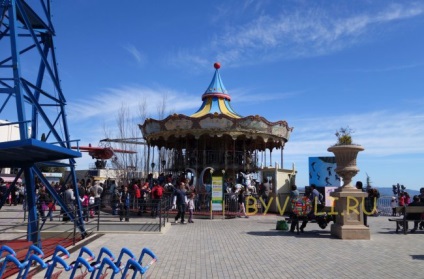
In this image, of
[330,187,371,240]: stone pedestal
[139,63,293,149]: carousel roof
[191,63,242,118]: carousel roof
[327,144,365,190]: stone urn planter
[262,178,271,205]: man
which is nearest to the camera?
[330,187,371,240]: stone pedestal

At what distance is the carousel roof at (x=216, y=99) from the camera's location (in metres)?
24.9

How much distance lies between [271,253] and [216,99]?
55.9ft

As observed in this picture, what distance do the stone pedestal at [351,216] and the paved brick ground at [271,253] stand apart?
0.35 metres

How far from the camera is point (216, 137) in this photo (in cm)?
2438

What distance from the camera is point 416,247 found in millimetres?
10312

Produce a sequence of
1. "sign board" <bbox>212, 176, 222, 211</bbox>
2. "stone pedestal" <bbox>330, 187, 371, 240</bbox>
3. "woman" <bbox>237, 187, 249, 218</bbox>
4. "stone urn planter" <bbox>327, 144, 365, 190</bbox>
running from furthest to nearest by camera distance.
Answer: "woman" <bbox>237, 187, 249, 218</bbox>
"sign board" <bbox>212, 176, 222, 211</bbox>
"stone urn planter" <bbox>327, 144, 365, 190</bbox>
"stone pedestal" <bbox>330, 187, 371, 240</bbox>

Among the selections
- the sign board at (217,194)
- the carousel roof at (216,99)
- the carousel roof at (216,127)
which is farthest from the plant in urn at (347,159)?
the carousel roof at (216,99)

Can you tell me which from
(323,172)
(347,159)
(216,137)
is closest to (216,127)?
(216,137)

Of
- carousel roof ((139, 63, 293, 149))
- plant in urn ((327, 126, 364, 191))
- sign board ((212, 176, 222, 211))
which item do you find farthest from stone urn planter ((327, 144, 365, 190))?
carousel roof ((139, 63, 293, 149))

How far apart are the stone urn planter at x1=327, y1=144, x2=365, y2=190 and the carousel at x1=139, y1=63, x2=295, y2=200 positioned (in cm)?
920

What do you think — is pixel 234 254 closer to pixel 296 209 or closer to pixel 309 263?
pixel 309 263

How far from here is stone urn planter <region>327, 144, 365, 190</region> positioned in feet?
39.4

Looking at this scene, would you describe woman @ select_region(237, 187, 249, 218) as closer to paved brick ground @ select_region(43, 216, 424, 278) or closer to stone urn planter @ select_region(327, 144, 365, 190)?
paved brick ground @ select_region(43, 216, 424, 278)

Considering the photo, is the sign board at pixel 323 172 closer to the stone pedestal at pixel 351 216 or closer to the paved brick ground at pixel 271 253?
the paved brick ground at pixel 271 253
